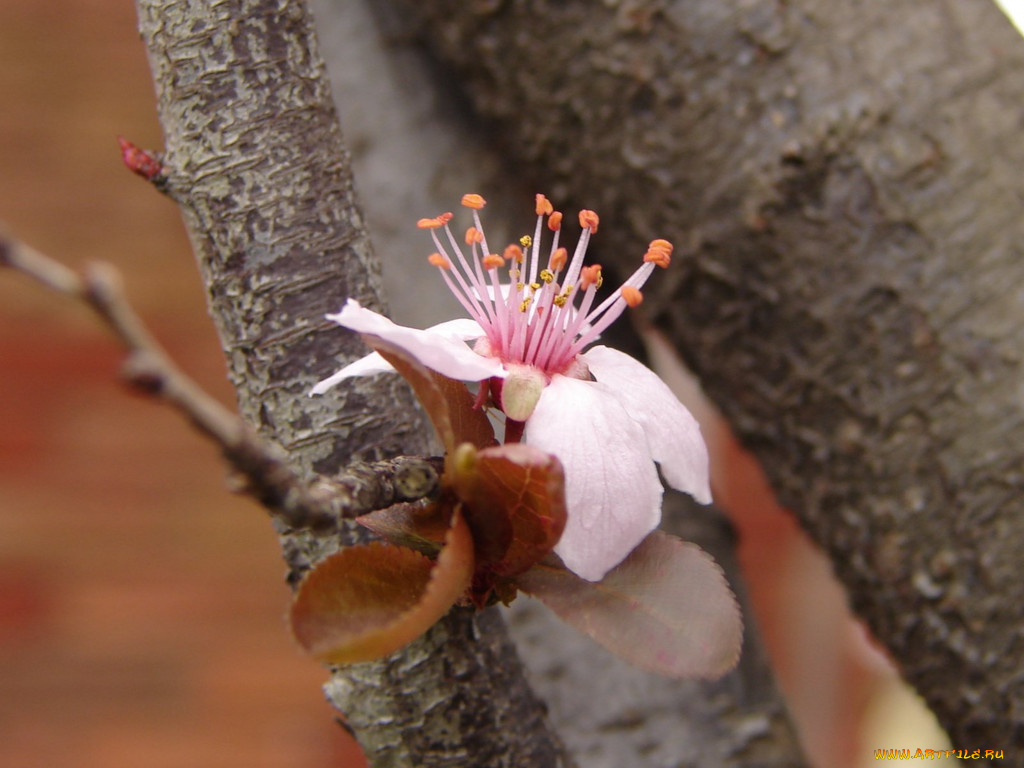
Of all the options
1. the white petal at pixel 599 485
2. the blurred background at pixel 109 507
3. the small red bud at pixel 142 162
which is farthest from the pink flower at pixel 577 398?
the blurred background at pixel 109 507

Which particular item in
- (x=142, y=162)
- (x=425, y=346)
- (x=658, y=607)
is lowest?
(x=658, y=607)

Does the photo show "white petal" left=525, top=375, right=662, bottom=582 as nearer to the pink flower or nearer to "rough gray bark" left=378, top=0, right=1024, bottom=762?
the pink flower

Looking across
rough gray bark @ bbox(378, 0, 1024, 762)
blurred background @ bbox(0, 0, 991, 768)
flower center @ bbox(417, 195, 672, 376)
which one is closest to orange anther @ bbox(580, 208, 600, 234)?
flower center @ bbox(417, 195, 672, 376)

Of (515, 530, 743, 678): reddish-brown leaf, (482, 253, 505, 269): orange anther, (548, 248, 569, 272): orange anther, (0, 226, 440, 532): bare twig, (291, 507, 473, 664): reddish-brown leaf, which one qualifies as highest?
(482, 253, 505, 269): orange anther

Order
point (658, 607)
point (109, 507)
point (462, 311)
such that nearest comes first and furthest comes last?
point (658, 607) < point (462, 311) < point (109, 507)

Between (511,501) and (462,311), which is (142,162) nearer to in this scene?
(511,501)

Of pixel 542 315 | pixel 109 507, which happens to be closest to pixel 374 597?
pixel 542 315

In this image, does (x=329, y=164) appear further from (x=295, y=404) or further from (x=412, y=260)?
(x=412, y=260)
